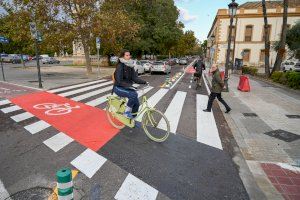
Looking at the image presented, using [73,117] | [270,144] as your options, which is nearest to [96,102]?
[73,117]

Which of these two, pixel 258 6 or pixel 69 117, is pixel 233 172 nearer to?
pixel 69 117

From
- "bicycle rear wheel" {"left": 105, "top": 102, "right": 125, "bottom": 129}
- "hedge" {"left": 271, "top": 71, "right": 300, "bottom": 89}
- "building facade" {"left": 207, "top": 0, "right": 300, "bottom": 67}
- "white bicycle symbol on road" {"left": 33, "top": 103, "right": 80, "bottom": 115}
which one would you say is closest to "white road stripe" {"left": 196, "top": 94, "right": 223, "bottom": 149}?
"bicycle rear wheel" {"left": 105, "top": 102, "right": 125, "bottom": 129}

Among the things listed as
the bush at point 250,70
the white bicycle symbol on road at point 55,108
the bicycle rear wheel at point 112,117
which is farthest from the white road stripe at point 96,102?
the bush at point 250,70

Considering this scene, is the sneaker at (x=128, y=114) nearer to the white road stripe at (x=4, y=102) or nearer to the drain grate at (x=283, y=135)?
the drain grate at (x=283, y=135)

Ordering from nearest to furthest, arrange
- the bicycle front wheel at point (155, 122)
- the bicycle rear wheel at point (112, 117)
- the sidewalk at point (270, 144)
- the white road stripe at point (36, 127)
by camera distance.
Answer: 1. the sidewalk at point (270, 144)
2. the bicycle front wheel at point (155, 122)
3. the white road stripe at point (36, 127)
4. the bicycle rear wheel at point (112, 117)

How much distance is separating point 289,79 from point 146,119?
14.6 metres

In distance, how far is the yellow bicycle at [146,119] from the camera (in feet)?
19.2

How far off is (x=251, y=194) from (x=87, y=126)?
461 cm

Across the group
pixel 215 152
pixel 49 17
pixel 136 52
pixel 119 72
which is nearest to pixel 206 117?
pixel 215 152

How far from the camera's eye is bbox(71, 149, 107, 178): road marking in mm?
4383

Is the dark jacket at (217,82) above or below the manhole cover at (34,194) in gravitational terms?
above

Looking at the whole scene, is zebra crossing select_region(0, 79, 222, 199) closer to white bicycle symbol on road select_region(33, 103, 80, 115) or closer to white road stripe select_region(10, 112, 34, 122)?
white road stripe select_region(10, 112, 34, 122)

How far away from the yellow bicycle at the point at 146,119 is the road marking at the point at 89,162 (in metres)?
1.47

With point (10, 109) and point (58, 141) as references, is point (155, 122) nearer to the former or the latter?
point (58, 141)
